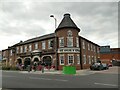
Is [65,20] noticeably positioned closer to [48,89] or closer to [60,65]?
[60,65]

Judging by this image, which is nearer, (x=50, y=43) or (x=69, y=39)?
(x=69, y=39)

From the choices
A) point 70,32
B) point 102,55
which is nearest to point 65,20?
point 70,32

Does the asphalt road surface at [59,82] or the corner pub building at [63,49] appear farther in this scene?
the corner pub building at [63,49]

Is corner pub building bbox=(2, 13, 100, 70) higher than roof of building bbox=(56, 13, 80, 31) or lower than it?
lower

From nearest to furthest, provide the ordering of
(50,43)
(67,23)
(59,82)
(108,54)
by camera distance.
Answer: (59,82) → (67,23) → (50,43) → (108,54)

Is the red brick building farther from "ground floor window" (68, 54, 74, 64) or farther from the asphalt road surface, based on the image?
the asphalt road surface

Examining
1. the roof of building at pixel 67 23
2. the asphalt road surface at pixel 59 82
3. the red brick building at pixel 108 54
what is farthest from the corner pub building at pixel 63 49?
the red brick building at pixel 108 54

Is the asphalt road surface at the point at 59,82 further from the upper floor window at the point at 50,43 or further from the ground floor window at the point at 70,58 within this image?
the upper floor window at the point at 50,43

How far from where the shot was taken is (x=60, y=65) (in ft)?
113

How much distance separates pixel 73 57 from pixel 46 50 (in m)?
6.53

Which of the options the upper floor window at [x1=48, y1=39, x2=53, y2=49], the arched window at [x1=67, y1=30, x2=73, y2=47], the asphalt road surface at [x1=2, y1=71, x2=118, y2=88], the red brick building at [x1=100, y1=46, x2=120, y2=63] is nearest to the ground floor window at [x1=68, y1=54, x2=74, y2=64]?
the arched window at [x1=67, y1=30, x2=73, y2=47]

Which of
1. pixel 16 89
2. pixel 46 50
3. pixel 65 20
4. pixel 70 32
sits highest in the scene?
pixel 65 20

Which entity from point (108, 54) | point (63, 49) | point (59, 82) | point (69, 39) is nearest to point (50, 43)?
point (63, 49)

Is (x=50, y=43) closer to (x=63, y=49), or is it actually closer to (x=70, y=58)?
(x=63, y=49)
